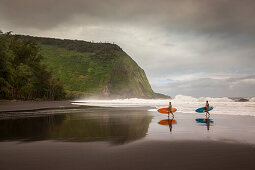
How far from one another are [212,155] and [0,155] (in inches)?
278

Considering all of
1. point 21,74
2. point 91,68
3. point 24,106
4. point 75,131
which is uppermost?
point 91,68

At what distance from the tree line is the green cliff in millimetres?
24307

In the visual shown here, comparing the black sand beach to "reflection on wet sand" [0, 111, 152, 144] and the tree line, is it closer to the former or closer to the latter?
"reflection on wet sand" [0, 111, 152, 144]

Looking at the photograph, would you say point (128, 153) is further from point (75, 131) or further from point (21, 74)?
point (21, 74)

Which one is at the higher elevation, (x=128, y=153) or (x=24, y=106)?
(x=24, y=106)

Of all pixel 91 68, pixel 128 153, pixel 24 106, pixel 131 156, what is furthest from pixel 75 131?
pixel 91 68

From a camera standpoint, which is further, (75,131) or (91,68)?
(91,68)

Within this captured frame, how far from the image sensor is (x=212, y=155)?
562 centimetres

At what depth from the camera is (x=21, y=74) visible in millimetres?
43531

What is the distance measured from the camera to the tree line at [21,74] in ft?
125

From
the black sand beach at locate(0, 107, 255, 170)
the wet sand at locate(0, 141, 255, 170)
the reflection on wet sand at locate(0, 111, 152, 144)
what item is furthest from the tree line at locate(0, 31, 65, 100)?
the wet sand at locate(0, 141, 255, 170)

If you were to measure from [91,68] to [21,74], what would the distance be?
252 feet

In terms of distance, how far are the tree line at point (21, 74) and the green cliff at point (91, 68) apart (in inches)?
957

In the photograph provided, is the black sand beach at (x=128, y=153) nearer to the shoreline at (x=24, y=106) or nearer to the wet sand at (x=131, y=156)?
the wet sand at (x=131, y=156)
